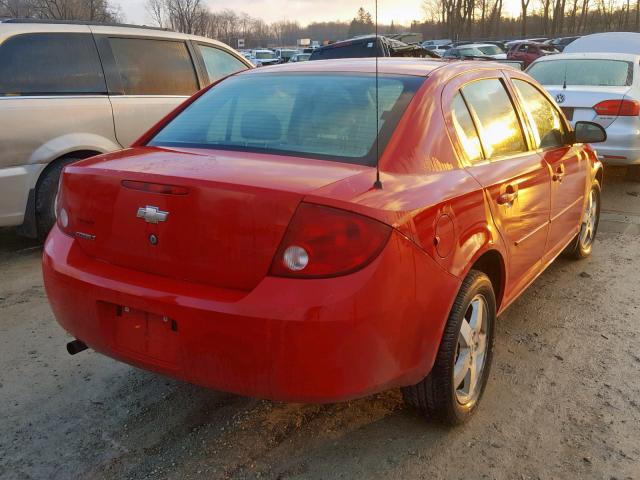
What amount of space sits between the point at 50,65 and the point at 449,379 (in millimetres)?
4300

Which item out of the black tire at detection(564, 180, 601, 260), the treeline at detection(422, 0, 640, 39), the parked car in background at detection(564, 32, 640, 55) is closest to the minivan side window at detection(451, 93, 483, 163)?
the black tire at detection(564, 180, 601, 260)

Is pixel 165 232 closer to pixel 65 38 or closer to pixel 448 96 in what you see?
pixel 448 96

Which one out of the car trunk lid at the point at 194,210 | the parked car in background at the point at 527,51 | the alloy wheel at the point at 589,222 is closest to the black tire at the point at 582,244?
the alloy wheel at the point at 589,222

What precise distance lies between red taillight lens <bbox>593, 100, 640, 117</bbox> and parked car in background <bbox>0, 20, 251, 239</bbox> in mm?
4738

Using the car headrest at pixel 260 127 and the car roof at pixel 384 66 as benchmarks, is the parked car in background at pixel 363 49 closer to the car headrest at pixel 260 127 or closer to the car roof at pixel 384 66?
the car roof at pixel 384 66

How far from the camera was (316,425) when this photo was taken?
261 centimetres

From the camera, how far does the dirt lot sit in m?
2.34

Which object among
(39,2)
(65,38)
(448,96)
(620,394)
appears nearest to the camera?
(448,96)

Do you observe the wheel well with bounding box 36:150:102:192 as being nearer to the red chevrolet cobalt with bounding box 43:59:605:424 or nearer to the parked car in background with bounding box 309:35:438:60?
the red chevrolet cobalt with bounding box 43:59:605:424

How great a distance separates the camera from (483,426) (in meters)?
2.63

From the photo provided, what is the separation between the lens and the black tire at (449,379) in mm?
2350

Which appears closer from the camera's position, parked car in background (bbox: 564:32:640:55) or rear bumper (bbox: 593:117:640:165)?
rear bumper (bbox: 593:117:640:165)

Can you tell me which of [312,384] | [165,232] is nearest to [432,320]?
[312,384]

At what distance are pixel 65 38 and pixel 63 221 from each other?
3.32 m
